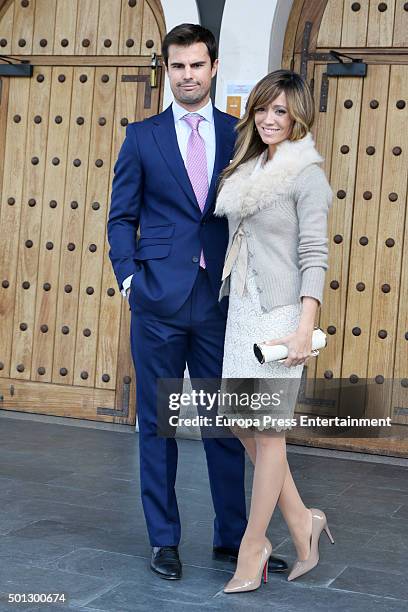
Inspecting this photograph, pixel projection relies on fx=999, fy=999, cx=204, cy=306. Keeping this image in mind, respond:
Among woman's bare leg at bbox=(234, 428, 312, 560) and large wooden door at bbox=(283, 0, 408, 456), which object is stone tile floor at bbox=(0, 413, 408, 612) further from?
large wooden door at bbox=(283, 0, 408, 456)

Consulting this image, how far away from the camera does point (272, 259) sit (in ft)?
9.75

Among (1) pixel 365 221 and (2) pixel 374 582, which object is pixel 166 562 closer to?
(2) pixel 374 582

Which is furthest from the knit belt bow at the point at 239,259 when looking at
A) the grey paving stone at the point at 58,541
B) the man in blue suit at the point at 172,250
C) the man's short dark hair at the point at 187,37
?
the grey paving stone at the point at 58,541

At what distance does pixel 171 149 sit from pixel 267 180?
433mm

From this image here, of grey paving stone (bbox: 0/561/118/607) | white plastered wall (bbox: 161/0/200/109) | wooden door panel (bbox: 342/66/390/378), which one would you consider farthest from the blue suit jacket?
white plastered wall (bbox: 161/0/200/109)

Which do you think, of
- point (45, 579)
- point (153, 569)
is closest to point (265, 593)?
point (153, 569)

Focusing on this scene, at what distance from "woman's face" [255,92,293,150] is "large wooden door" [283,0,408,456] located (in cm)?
248

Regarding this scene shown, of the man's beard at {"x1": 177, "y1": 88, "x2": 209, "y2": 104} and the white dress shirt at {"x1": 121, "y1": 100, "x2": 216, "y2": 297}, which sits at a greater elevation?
the man's beard at {"x1": 177, "y1": 88, "x2": 209, "y2": 104}

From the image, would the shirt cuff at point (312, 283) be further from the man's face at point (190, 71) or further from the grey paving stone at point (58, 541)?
the grey paving stone at point (58, 541)

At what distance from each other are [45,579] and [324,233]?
1.34m

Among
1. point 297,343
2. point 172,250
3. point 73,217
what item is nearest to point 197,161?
point 172,250

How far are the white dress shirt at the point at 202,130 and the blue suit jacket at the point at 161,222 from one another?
22mm

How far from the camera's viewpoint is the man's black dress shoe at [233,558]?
3238mm

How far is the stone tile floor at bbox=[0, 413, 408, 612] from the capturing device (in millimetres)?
2961
